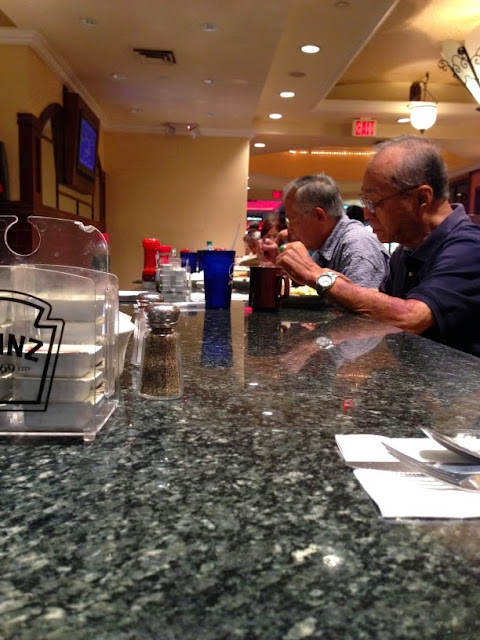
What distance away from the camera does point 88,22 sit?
13.0 feet

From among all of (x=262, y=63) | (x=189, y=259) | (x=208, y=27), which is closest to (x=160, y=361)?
(x=189, y=259)

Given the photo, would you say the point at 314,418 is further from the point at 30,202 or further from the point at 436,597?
the point at 30,202

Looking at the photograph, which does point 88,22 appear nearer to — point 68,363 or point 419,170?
point 419,170

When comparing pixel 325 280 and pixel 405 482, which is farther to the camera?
pixel 325 280

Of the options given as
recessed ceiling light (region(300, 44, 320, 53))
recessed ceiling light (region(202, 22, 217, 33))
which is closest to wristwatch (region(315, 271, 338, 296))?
recessed ceiling light (region(202, 22, 217, 33))

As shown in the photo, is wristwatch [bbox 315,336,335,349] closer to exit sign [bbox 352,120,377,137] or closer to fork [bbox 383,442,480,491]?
fork [bbox 383,442,480,491]

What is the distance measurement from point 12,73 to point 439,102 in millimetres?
4926

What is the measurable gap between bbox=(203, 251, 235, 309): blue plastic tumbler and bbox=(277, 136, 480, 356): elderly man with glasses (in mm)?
263

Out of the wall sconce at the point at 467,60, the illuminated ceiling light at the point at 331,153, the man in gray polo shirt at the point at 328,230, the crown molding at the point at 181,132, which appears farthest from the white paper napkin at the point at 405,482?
the illuminated ceiling light at the point at 331,153

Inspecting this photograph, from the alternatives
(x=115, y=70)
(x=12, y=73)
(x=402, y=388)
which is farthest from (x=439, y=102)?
(x=402, y=388)

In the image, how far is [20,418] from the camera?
1.84 feet

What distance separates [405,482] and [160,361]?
38cm

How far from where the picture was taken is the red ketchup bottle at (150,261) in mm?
2814

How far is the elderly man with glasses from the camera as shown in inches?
64.6
